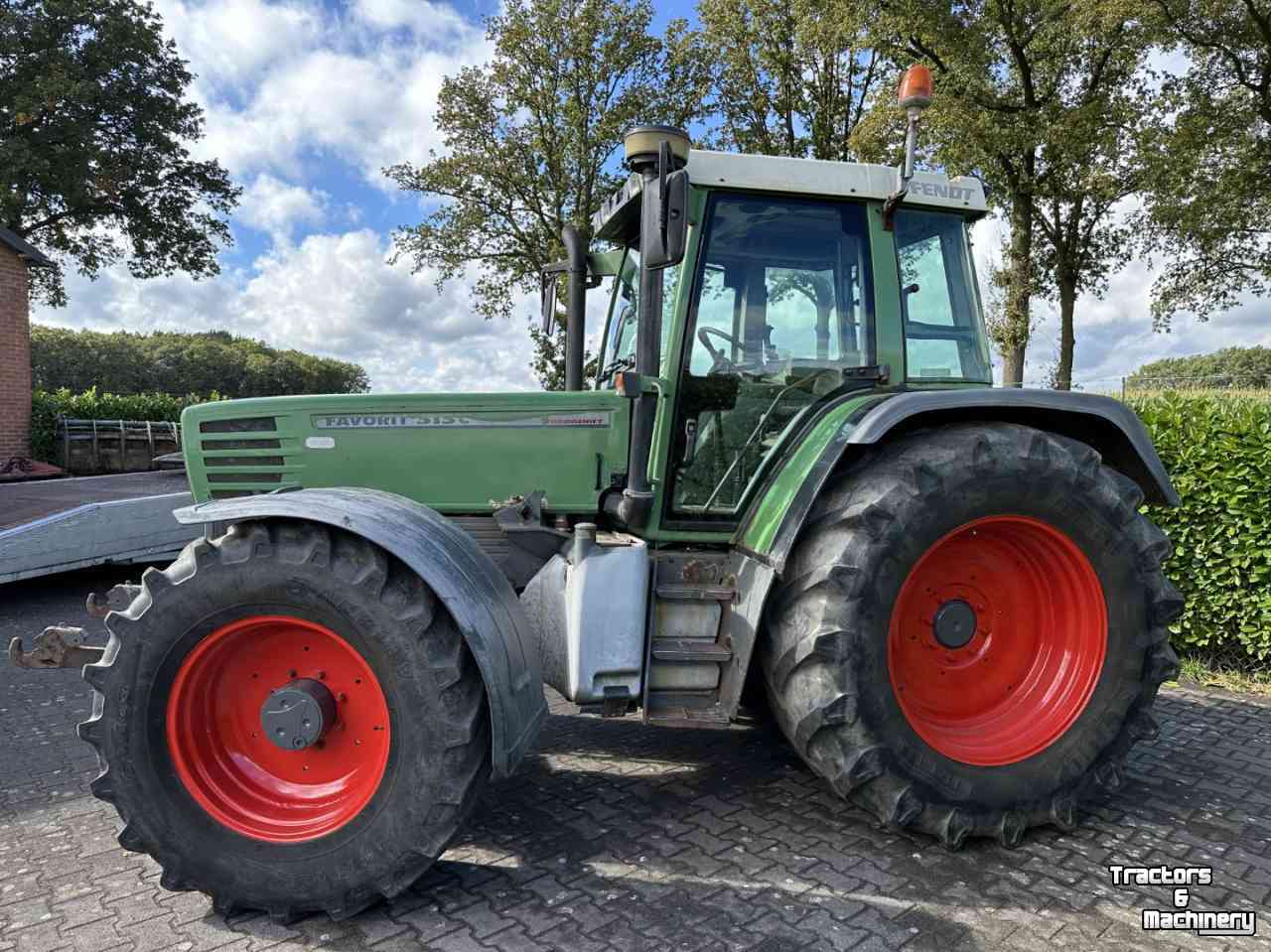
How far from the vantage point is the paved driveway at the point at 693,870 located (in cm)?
234

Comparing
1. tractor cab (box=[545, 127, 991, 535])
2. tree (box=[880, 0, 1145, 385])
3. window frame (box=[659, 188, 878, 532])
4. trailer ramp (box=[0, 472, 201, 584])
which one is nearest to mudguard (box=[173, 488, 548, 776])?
tractor cab (box=[545, 127, 991, 535])

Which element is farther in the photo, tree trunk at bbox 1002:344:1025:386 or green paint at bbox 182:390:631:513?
tree trunk at bbox 1002:344:1025:386

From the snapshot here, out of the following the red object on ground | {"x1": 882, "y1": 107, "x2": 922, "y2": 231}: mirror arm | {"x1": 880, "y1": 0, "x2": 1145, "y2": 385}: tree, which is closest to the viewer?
{"x1": 882, "y1": 107, "x2": 922, "y2": 231}: mirror arm

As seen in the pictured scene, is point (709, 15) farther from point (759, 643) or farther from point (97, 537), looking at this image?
point (759, 643)

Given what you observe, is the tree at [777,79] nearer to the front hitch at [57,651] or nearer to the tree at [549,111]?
the tree at [549,111]

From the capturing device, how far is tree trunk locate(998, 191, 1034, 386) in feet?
53.1

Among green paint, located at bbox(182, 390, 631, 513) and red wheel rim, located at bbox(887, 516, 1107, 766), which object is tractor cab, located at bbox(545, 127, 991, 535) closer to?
green paint, located at bbox(182, 390, 631, 513)

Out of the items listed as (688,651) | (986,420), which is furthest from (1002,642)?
(688,651)

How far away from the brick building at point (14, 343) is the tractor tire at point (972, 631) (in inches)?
692

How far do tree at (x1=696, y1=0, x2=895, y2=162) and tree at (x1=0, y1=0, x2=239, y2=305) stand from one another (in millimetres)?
15113

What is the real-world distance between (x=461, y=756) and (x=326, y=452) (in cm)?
153

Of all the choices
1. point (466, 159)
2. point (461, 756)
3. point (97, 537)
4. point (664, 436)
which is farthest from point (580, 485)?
point (466, 159)

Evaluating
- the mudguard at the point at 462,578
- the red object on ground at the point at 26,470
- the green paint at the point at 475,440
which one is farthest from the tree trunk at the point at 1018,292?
the red object on ground at the point at 26,470

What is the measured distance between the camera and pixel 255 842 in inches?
95.7
